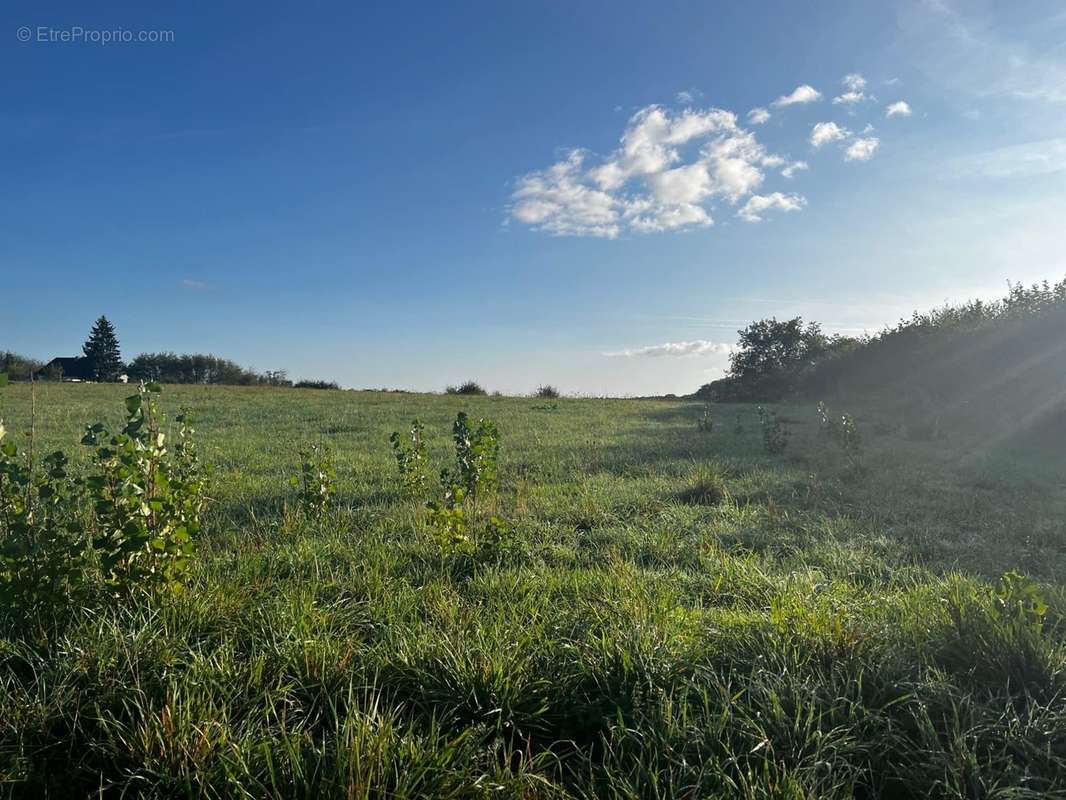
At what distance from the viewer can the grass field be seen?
204 cm

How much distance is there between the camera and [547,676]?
2.54 meters

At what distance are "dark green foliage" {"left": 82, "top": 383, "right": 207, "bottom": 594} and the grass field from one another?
172 mm

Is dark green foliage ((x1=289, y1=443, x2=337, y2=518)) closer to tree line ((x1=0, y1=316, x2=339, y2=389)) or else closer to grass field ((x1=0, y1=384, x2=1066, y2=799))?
grass field ((x1=0, y1=384, x2=1066, y2=799))

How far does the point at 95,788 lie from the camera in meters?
2.09

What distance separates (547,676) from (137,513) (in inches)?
87.9

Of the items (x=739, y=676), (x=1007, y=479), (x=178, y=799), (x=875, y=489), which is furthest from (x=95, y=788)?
(x=1007, y=479)

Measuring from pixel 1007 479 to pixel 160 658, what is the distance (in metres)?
10.0

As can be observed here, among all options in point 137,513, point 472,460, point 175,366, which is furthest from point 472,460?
point 175,366

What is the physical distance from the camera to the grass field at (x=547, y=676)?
204 centimetres

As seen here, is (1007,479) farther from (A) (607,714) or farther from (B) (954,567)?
(A) (607,714)

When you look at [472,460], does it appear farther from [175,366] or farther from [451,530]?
[175,366]

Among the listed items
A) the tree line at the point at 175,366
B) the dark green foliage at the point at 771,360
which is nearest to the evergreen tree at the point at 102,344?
the tree line at the point at 175,366

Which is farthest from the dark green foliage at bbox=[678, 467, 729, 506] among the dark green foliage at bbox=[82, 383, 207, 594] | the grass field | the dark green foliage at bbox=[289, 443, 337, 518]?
the dark green foliage at bbox=[82, 383, 207, 594]

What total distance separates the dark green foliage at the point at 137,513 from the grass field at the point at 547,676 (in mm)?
172
